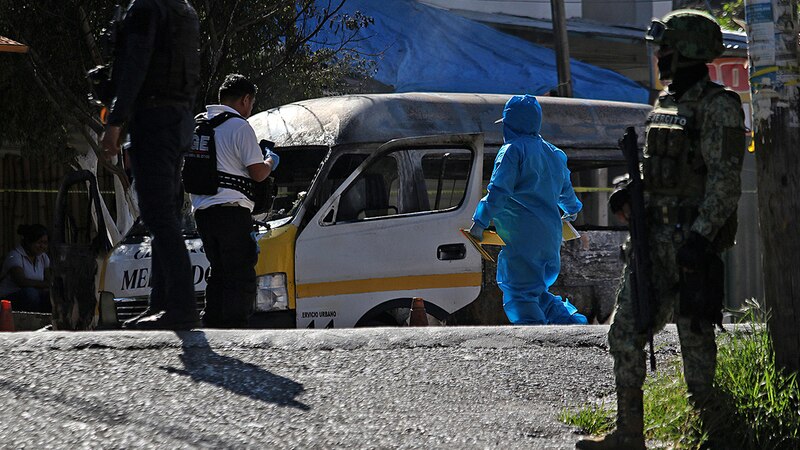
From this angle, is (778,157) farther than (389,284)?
No

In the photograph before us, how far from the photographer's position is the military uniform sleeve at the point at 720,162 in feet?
14.3

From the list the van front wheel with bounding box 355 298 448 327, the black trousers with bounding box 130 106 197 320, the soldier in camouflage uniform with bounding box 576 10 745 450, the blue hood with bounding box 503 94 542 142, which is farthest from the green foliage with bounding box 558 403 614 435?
A: the van front wheel with bounding box 355 298 448 327

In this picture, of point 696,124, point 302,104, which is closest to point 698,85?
point 696,124

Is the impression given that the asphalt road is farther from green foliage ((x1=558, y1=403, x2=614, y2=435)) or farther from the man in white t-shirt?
the man in white t-shirt

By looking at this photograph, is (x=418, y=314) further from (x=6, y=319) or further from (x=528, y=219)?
(x=6, y=319)

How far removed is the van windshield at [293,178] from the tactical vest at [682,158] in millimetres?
4054

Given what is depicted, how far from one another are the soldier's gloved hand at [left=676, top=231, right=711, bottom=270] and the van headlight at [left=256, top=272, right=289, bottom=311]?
4010mm

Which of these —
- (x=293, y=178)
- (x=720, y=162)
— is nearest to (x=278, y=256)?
(x=293, y=178)

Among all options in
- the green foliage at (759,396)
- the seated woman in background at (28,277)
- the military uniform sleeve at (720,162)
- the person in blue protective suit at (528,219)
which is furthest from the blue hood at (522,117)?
the seated woman in background at (28,277)

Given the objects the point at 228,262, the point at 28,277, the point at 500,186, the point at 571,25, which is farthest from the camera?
the point at 571,25

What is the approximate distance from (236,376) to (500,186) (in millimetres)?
2831

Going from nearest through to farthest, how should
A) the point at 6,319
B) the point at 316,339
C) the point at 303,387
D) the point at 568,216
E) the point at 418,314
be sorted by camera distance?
the point at 303,387, the point at 316,339, the point at 418,314, the point at 568,216, the point at 6,319

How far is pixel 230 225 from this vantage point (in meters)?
6.41

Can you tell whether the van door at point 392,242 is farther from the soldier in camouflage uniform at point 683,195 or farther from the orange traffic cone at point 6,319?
the soldier in camouflage uniform at point 683,195
